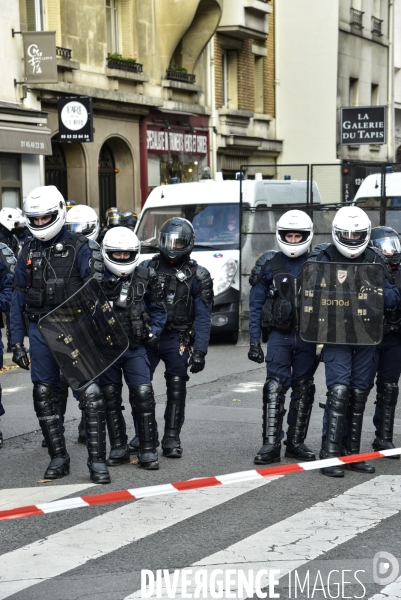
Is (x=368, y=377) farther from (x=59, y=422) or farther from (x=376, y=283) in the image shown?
(x=59, y=422)

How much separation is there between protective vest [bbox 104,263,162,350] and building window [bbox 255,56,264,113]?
2438cm

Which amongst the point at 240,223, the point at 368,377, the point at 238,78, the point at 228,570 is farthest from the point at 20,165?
the point at 228,570

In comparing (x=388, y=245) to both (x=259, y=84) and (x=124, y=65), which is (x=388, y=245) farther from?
(x=259, y=84)

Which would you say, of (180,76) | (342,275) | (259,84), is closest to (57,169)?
(180,76)

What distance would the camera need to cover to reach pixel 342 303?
7570mm

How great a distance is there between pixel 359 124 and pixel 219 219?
1199cm

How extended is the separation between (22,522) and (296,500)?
1.64 m

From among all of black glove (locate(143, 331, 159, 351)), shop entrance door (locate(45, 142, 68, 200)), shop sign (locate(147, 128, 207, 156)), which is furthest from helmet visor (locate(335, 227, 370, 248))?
shop sign (locate(147, 128, 207, 156))

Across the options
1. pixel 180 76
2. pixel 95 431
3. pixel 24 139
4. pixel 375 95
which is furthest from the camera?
pixel 375 95

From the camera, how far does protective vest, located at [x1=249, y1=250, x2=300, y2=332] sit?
7691 millimetres

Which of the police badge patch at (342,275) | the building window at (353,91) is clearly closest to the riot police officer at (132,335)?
the police badge patch at (342,275)

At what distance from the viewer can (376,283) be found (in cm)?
751

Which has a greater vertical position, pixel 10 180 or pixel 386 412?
pixel 10 180

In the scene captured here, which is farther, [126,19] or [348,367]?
[126,19]
